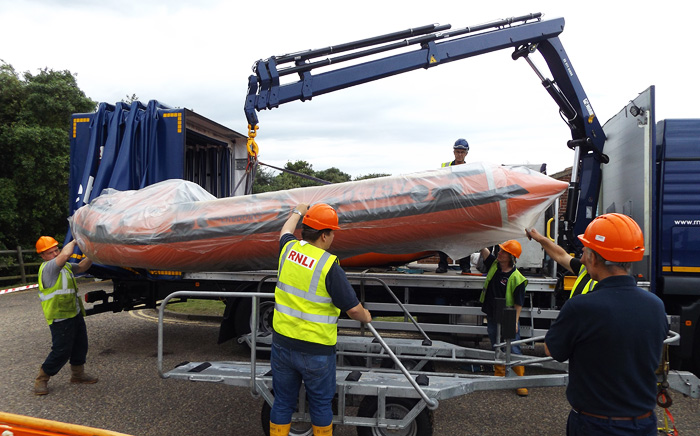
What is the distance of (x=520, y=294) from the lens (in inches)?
194

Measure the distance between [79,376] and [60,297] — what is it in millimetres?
962

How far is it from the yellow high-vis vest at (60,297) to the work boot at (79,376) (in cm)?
61

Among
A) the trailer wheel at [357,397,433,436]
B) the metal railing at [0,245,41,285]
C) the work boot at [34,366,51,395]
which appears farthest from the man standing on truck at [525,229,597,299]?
the metal railing at [0,245,41,285]

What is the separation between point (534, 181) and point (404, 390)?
6.80 ft

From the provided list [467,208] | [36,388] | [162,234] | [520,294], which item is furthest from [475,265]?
[36,388]

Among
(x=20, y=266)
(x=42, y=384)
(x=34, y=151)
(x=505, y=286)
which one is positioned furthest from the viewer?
(x=34, y=151)

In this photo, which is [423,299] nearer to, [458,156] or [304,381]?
[458,156]

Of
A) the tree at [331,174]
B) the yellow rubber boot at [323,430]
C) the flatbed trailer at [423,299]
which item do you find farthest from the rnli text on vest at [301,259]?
the tree at [331,174]

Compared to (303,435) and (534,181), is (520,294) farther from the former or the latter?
(303,435)

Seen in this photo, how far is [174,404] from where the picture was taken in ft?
15.2

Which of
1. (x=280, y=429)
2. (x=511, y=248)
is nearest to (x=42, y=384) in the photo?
(x=280, y=429)

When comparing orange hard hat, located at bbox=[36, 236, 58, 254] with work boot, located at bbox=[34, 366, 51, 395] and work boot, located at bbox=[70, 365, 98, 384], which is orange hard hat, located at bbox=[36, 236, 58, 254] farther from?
work boot, located at bbox=[70, 365, 98, 384]

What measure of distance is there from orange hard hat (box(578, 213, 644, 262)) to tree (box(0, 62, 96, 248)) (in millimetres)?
15039

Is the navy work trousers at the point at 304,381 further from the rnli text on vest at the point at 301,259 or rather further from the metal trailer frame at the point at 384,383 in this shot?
the rnli text on vest at the point at 301,259
